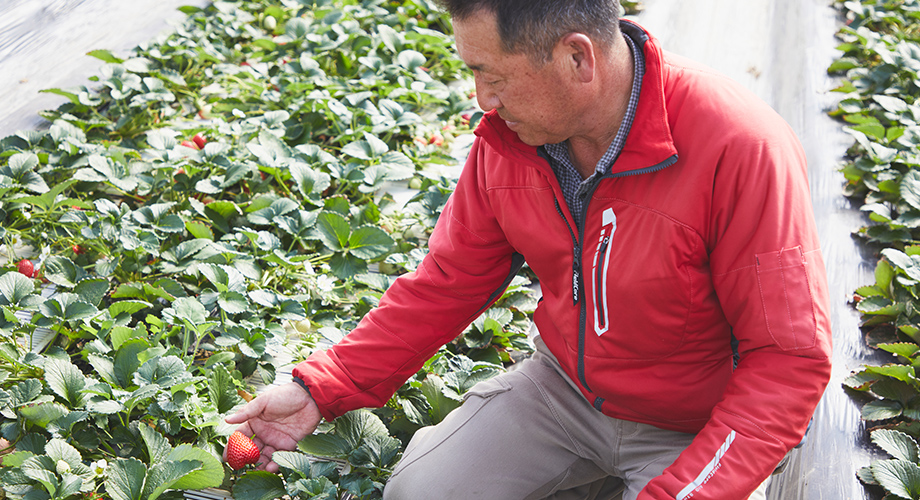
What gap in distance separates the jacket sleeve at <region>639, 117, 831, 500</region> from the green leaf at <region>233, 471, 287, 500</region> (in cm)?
62

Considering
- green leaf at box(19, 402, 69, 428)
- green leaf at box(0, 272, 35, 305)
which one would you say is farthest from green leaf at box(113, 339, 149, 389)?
green leaf at box(0, 272, 35, 305)

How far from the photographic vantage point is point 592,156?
1113mm

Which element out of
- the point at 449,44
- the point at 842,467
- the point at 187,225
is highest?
the point at 187,225

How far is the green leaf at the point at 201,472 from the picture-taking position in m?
1.13

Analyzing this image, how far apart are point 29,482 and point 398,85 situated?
184 centimetres

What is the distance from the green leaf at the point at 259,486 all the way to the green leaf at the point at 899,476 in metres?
1.02

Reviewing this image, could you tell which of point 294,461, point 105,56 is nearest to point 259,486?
point 294,461

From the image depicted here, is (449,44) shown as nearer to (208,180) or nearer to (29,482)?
(208,180)

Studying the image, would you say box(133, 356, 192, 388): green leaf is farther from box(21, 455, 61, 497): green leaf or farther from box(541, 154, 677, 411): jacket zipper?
box(541, 154, 677, 411): jacket zipper

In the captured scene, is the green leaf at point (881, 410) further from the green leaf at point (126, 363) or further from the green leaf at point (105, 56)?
the green leaf at point (105, 56)

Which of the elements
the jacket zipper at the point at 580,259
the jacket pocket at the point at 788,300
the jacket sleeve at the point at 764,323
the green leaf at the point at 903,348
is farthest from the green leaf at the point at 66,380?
the green leaf at the point at 903,348

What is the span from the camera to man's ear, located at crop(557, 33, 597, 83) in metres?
0.94

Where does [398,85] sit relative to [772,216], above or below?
below

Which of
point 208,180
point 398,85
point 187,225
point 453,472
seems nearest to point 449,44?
point 398,85
